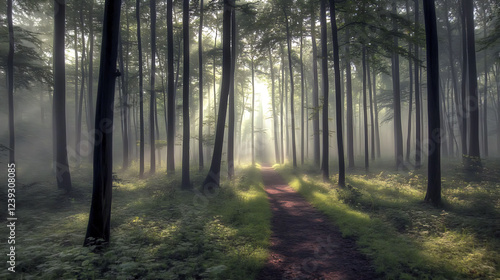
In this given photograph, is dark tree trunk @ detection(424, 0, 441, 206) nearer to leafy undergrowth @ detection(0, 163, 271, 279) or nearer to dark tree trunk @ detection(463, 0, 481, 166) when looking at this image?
leafy undergrowth @ detection(0, 163, 271, 279)

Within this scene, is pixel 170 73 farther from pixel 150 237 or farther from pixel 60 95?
pixel 150 237

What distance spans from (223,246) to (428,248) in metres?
4.93

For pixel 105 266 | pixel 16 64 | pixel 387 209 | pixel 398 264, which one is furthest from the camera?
pixel 16 64

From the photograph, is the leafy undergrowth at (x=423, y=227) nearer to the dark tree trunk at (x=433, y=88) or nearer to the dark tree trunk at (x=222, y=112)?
the dark tree trunk at (x=433, y=88)

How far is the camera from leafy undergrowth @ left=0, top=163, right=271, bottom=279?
467cm

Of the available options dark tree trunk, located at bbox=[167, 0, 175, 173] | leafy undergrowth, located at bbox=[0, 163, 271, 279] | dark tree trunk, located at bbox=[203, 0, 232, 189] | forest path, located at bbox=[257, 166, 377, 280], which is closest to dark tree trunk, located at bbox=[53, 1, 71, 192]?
leafy undergrowth, located at bbox=[0, 163, 271, 279]

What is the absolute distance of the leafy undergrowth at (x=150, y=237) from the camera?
15.3ft

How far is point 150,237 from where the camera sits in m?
6.43

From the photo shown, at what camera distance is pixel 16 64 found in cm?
1289

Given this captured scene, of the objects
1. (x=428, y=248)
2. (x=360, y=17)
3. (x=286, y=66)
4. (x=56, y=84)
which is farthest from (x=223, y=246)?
(x=286, y=66)

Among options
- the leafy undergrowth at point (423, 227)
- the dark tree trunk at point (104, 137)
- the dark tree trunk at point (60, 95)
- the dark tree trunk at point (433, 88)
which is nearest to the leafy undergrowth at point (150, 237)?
the dark tree trunk at point (104, 137)

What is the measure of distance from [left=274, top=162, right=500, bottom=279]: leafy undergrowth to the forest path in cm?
35

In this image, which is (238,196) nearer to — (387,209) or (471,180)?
(387,209)

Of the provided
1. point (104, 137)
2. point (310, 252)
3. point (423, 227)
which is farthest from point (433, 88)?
point (104, 137)
